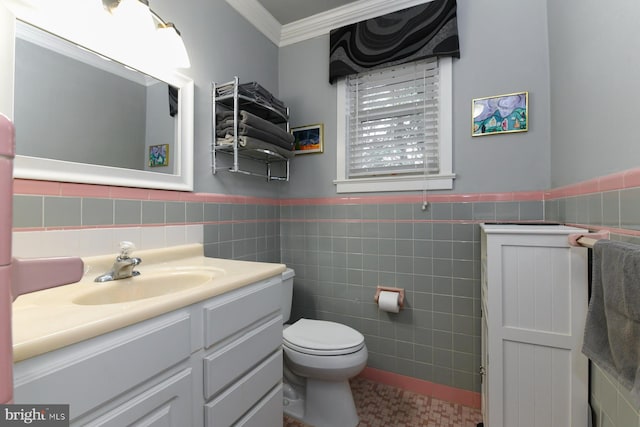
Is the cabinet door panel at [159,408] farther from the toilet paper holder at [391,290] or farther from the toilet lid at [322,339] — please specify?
the toilet paper holder at [391,290]

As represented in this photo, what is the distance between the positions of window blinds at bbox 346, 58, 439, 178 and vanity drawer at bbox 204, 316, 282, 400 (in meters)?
1.23

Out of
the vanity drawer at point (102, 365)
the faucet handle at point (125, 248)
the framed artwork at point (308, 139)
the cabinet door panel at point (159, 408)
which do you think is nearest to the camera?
the vanity drawer at point (102, 365)

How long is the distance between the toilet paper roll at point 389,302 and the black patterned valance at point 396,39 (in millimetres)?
1528

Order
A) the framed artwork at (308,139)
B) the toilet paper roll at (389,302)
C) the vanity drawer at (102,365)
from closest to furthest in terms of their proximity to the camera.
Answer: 1. the vanity drawer at (102,365)
2. the toilet paper roll at (389,302)
3. the framed artwork at (308,139)

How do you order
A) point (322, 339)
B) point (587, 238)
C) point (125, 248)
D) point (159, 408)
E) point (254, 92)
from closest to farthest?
point (159, 408)
point (587, 238)
point (125, 248)
point (322, 339)
point (254, 92)

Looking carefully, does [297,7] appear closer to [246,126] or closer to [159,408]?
[246,126]

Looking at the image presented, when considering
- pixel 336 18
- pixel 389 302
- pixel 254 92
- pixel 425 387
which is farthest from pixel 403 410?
pixel 336 18

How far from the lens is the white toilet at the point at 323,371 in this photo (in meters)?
1.41

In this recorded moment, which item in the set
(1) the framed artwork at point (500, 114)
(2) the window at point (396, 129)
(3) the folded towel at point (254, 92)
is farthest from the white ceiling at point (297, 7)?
(1) the framed artwork at point (500, 114)

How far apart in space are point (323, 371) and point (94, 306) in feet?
3.58

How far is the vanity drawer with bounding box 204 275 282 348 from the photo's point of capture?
873mm

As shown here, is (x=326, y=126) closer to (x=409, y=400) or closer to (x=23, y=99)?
(x=23, y=99)

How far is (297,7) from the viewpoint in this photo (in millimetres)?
1926

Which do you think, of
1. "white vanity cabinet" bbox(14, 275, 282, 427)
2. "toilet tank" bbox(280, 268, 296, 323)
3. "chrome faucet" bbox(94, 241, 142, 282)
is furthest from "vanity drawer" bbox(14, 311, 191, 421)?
"toilet tank" bbox(280, 268, 296, 323)
